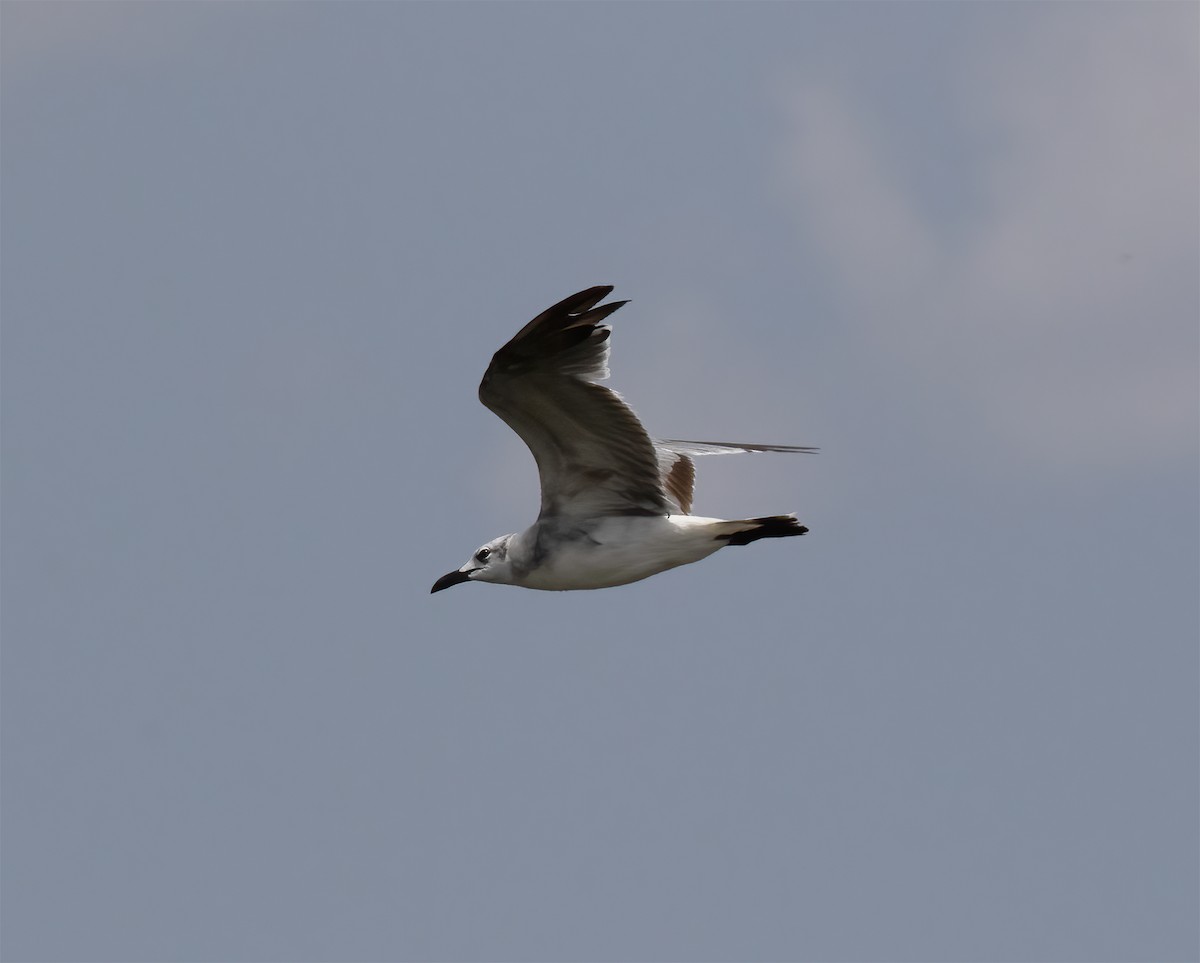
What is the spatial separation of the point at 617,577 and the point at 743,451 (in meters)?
3.13

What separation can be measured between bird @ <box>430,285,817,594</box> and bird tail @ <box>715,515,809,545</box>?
1 cm

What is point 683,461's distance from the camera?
25.5m

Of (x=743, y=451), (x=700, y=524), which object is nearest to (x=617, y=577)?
(x=700, y=524)

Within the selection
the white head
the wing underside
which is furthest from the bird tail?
the white head

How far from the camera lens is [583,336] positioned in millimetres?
21359

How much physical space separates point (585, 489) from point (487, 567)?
5.80 feet

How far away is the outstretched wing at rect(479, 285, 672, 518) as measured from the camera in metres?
21.3

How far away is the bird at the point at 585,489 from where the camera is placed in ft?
71.1

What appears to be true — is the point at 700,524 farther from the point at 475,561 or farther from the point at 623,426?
the point at 475,561

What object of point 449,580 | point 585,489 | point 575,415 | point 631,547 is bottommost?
point 449,580

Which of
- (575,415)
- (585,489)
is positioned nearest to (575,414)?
(575,415)

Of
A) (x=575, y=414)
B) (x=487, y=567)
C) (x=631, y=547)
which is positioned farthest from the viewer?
(x=487, y=567)

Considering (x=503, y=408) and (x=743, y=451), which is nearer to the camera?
(x=503, y=408)

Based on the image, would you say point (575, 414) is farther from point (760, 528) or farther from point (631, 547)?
point (760, 528)
